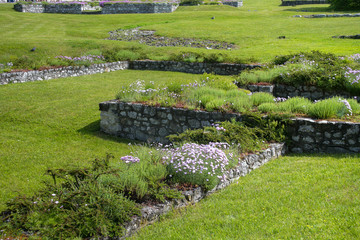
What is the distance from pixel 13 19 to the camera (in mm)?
36719

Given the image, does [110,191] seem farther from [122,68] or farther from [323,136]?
[122,68]

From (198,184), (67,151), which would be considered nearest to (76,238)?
(198,184)

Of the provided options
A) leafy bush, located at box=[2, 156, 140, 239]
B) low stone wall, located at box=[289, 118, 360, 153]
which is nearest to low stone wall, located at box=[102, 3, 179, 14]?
low stone wall, located at box=[289, 118, 360, 153]

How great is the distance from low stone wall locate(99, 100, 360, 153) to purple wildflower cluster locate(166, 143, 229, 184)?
273 cm

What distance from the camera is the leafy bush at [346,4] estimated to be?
40.9 metres

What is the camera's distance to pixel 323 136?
7.95 metres

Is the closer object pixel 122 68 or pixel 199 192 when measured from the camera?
pixel 199 192

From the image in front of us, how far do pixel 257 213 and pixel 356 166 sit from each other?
2929 mm

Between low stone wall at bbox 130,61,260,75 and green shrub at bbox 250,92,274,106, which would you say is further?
low stone wall at bbox 130,61,260,75

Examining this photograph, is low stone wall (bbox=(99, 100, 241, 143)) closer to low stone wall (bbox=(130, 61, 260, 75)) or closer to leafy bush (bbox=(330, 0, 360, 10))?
low stone wall (bbox=(130, 61, 260, 75))

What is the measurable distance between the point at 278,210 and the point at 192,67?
1680 cm

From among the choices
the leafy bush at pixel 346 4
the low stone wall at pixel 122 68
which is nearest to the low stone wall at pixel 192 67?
the low stone wall at pixel 122 68

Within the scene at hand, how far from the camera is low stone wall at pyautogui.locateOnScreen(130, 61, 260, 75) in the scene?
20016mm

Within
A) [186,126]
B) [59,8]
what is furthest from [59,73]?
[59,8]
